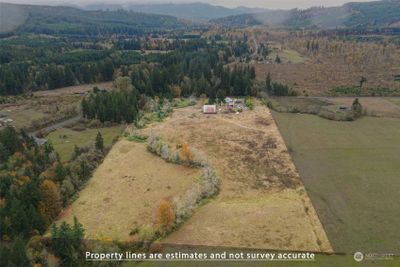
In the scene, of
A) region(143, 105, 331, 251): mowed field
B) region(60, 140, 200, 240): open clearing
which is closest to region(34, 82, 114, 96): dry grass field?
region(143, 105, 331, 251): mowed field

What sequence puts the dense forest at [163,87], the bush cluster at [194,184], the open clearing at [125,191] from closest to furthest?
the open clearing at [125,191], the bush cluster at [194,184], the dense forest at [163,87]

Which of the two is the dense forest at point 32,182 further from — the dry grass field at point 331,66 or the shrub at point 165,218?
the dry grass field at point 331,66

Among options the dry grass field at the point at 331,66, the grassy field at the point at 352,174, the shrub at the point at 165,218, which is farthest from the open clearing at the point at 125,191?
the dry grass field at the point at 331,66

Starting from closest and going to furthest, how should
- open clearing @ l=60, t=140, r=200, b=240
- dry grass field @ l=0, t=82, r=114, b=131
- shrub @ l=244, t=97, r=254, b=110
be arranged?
open clearing @ l=60, t=140, r=200, b=240 → dry grass field @ l=0, t=82, r=114, b=131 → shrub @ l=244, t=97, r=254, b=110

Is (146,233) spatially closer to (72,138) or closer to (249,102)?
(72,138)

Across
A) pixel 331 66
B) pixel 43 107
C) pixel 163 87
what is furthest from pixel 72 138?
pixel 331 66

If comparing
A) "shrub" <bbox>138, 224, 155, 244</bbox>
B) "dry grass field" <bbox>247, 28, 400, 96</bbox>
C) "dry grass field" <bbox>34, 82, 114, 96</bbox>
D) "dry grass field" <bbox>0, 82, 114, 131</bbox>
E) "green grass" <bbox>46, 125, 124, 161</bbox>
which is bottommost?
"dry grass field" <bbox>34, 82, 114, 96</bbox>

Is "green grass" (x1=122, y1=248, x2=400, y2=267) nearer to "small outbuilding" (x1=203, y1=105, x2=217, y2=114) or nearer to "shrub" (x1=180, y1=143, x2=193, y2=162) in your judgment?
"shrub" (x1=180, y1=143, x2=193, y2=162)
